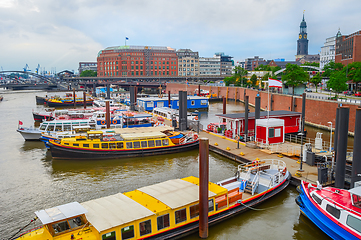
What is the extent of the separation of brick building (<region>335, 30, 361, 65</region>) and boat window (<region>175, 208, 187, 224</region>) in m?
113

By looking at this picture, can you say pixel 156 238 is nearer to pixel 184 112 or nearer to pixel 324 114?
pixel 184 112

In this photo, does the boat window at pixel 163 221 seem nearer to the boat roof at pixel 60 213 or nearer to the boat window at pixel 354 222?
the boat roof at pixel 60 213

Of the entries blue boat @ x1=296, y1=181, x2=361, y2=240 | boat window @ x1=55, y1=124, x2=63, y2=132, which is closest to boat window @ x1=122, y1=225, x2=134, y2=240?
blue boat @ x1=296, y1=181, x2=361, y2=240

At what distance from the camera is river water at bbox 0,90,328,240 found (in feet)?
57.3

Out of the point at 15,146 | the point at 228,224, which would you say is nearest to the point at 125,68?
the point at 15,146

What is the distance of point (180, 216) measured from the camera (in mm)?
15453

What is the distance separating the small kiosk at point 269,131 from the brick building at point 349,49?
93.4 m

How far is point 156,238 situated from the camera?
47.7 ft

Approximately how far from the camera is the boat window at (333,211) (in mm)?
14664

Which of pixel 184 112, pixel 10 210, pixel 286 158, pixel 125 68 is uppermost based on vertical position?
pixel 125 68

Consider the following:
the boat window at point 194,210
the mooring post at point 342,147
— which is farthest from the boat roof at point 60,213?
the mooring post at point 342,147

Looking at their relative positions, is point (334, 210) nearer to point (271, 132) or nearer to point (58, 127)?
point (271, 132)

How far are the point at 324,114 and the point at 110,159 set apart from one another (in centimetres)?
3594

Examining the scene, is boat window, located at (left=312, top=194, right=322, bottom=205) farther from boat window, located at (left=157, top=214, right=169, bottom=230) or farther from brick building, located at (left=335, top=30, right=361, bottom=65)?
brick building, located at (left=335, top=30, right=361, bottom=65)
